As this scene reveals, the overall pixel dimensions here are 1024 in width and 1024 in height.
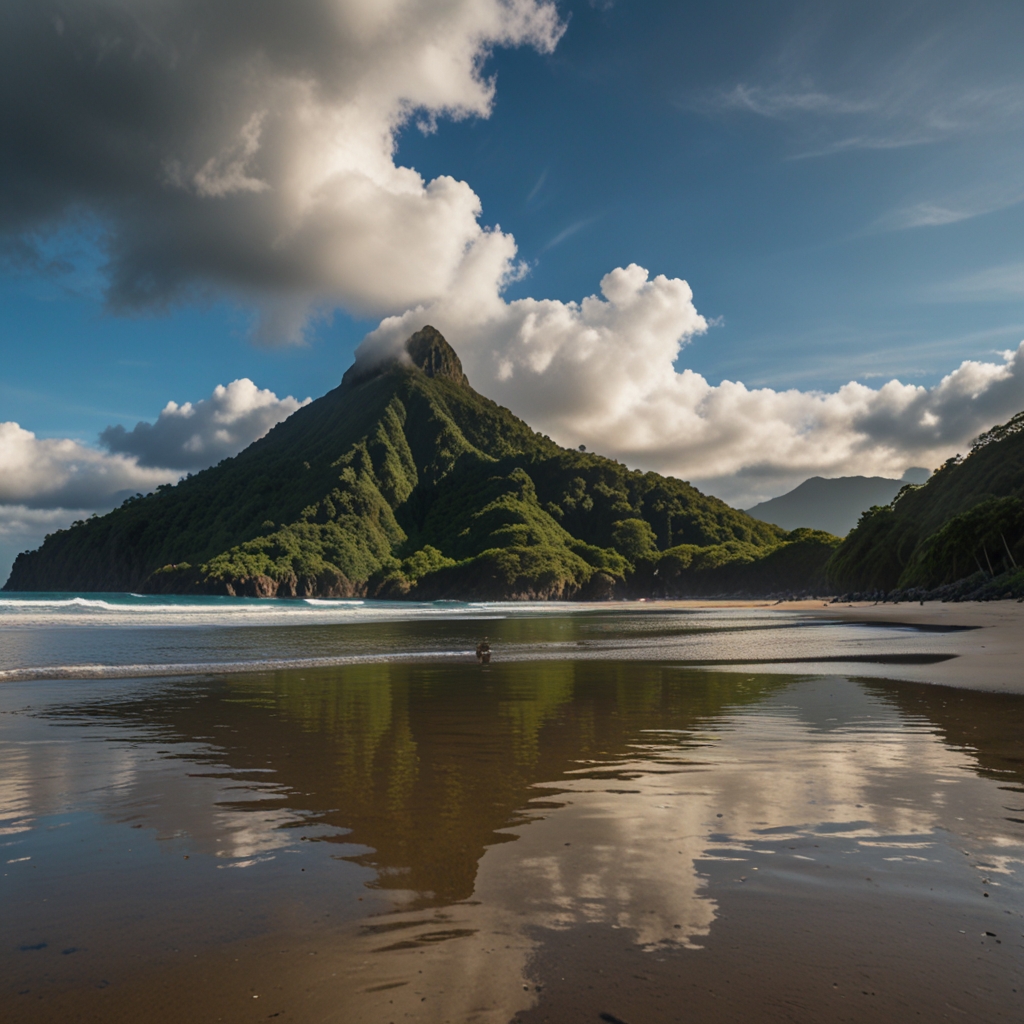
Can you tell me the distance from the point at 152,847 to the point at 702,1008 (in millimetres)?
4986

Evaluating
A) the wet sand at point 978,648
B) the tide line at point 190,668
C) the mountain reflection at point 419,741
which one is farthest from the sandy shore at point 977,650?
the tide line at point 190,668

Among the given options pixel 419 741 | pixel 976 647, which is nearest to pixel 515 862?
pixel 419 741

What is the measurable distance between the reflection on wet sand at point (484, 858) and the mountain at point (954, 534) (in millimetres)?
53335

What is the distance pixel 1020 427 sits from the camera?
83.7m

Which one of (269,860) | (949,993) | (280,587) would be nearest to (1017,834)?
(949,993)

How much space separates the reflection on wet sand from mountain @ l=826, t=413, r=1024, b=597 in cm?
5333

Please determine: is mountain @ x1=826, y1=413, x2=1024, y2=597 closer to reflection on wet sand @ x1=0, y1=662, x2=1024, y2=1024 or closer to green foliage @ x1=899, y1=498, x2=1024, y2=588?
green foliage @ x1=899, y1=498, x2=1024, y2=588

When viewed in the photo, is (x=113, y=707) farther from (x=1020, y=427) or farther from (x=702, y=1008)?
(x=1020, y=427)

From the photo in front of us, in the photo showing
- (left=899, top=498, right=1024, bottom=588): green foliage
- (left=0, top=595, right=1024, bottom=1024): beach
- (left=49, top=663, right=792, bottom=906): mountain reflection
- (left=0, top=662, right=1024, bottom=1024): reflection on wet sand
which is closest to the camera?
(left=0, top=595, right=1024, bottom=1024): beach

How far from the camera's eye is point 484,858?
544 centimetres

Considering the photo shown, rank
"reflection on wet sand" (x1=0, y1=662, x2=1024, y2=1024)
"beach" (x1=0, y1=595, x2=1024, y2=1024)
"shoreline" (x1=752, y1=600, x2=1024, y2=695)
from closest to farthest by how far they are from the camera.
Answer: "beach" (x1=0, y1=595, x2=1024, y2=1024) < "reflection on wet sand" (x1=0, y1=662, x2=1024, y2=1024) < "shoreline" (x1=752, y1=600, x2=1024, y2=695)

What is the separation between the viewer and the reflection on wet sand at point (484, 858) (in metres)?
3.58

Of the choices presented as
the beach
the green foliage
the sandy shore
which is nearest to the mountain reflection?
the beach

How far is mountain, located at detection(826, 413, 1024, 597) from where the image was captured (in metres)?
59.7
